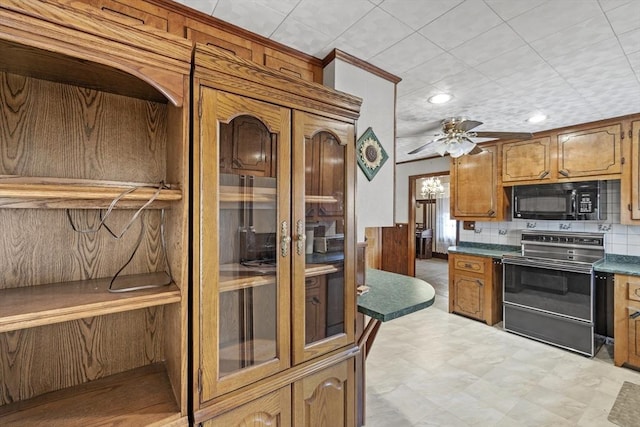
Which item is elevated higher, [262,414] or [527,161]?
[527,161]

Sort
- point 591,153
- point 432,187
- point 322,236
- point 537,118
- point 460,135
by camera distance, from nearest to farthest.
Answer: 1. point 322,236
2. point 460,135
3. point 537,118
4. point 591,153
5. point 432,187

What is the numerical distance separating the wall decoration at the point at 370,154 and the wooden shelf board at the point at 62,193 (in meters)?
1.19

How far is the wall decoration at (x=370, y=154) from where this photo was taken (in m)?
1.89

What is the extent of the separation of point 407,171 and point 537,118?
9.59 feet

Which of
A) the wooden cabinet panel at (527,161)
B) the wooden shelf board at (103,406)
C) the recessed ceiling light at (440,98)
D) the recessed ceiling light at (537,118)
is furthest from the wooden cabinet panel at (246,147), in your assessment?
the wooden cabinet panel at (527,161)

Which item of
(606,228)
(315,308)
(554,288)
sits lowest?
(554,288)

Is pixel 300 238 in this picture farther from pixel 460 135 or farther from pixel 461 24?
pixel 460 135

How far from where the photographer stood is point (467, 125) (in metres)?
2.41

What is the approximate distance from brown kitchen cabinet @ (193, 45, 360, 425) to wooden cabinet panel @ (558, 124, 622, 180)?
3.15 m

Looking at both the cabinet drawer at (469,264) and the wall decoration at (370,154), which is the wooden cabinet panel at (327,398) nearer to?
the wall decoration at (370,154)

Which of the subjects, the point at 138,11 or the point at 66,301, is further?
the point at 138,11

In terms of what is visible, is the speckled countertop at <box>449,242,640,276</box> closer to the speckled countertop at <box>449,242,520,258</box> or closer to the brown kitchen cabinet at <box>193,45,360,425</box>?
the speckled countertop at <box>449,242,520,258</box>

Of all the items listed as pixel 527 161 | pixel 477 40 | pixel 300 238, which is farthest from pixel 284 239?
pixel 527 161

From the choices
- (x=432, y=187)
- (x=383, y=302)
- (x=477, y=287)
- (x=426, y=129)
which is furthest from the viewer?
(x=432, y=187)
